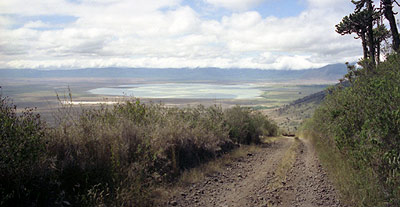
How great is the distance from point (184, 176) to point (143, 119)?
8.13 feet

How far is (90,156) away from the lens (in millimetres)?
6410

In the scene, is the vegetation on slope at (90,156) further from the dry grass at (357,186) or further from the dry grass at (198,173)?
the dry grass at (357,186)

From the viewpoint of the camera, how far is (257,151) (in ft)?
45.8

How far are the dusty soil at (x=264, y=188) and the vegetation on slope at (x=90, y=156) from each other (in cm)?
94

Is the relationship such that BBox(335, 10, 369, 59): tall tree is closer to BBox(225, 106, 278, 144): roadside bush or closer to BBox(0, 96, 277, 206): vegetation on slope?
BBox(225, 106, 278, 144): roadside bush

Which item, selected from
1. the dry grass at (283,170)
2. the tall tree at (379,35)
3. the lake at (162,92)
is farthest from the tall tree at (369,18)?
the lake at (162,92)

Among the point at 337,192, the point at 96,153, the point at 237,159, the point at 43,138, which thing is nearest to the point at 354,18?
the point at 237,159

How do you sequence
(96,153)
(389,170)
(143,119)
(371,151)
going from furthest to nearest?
(143,119)
(96,153)
(371,151)
(389,170)

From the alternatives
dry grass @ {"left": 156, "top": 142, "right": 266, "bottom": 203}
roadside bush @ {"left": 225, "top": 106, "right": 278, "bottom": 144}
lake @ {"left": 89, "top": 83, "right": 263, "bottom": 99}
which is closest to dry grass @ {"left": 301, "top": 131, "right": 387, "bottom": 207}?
dry grass @ {"left": 156, "top": 142, "right": 266, "bottom": 203}

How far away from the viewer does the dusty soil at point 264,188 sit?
264 inches

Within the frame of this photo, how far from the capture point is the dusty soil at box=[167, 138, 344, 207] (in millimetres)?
6715

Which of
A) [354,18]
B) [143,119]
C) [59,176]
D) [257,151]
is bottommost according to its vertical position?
[257,151]

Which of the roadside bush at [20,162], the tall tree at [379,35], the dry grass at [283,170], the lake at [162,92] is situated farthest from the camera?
the lake at [162,92]

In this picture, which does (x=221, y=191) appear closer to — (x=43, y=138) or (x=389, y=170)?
(x=389, y=170)
